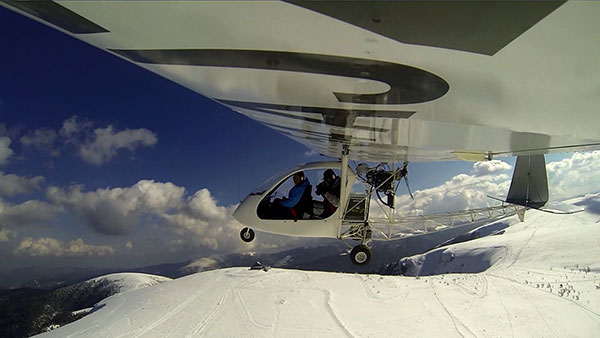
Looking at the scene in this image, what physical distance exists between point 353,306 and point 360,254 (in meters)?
1.30

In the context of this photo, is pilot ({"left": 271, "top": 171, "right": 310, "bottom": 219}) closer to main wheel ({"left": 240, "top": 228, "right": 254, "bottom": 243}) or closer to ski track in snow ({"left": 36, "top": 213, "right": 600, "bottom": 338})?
main wheel ({"left": 240, "top": 228, "right": 254, "bottom": 243})

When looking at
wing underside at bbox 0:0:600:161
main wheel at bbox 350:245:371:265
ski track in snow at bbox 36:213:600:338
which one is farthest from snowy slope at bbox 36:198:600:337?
wing underside at bbox 0:0:600:161

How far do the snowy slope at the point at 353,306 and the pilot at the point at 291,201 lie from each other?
6.99ft

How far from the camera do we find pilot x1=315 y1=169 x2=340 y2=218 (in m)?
6.72

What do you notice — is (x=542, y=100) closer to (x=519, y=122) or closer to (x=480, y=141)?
(x=519, y=122)

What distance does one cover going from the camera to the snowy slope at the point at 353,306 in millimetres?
5781

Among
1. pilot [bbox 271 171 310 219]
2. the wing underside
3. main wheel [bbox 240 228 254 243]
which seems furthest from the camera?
main wheel [bbox 240 228 254 243]

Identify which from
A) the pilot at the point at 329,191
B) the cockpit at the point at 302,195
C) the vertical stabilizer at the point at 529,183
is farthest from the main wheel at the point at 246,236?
the vertical stabilizer at the point at 529,183

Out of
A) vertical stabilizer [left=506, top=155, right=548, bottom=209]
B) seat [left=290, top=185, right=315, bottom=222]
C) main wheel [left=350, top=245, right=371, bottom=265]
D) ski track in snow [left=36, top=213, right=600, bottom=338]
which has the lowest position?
ski track in snow [left=36, top=213, right=600, bottom=338]

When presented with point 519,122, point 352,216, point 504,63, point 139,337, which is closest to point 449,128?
point 519,122

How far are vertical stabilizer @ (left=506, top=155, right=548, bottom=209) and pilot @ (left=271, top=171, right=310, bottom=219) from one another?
5724 mm

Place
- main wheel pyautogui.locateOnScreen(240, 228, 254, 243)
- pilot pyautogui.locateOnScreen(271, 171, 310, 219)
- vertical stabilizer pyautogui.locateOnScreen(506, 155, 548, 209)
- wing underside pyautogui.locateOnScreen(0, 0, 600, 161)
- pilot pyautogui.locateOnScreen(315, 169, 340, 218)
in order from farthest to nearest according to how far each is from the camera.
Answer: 1. main wheel pyautogui.locateOnScreen(240, 228, 254, 243)
2. vertical stabilizer pyautogui.locateOnScreen(506, 155, 548, 209)
3. pilot pyautogui.locateOnScreen(271, 171, 310, 219)
4. pilot pyautogui.locateOnScreen(315, 169, 340, 218)
5. wing underside pyautogui.locateOnScreen(0, 0, 600, 161)

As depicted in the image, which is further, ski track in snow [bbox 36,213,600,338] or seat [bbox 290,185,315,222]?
seat [bbox 290,185,315,222]

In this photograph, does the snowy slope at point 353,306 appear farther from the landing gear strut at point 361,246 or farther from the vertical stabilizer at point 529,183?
the vertical stabilizer at point 529,183
